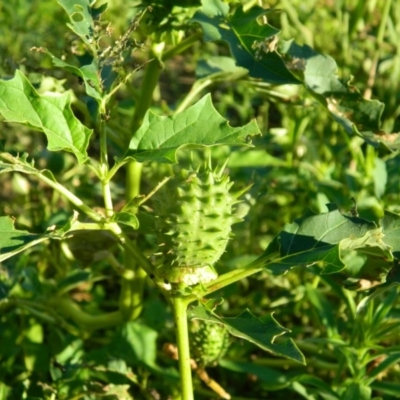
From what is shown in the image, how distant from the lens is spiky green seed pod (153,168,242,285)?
1.17 m

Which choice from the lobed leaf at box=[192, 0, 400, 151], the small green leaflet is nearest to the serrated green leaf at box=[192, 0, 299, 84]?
the lobed leaf at box=[192, 0, 400, 151]

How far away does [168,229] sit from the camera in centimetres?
121

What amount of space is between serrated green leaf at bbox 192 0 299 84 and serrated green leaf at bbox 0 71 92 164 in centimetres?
40

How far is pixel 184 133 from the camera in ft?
3.91

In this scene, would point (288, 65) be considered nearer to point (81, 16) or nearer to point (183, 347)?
point (81, 16)

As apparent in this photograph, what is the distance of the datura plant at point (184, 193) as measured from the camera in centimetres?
116

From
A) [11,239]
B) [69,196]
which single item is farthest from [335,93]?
[11,239]

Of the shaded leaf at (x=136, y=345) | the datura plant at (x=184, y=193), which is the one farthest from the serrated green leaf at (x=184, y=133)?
the shaded leaf at (x=136, y=345)

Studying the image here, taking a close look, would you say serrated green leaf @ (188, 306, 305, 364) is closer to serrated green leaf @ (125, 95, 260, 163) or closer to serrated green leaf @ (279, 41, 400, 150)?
serrated green leaf @ (125, 95, 260, 163)

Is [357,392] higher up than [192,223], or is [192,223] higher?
[192,223]

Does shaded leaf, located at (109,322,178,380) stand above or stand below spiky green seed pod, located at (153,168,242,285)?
below

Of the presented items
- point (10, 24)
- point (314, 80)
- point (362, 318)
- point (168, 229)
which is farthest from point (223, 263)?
point (10, 24)

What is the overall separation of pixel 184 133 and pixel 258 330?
0.35 meters

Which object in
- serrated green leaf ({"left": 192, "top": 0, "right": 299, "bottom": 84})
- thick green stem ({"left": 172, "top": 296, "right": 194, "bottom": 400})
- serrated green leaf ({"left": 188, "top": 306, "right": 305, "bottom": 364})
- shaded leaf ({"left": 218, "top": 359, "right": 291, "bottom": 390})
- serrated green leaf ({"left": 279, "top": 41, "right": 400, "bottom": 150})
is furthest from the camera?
shaded leaf ({"left": 218, "top": 359, "right": 291, "bottom": 390})
